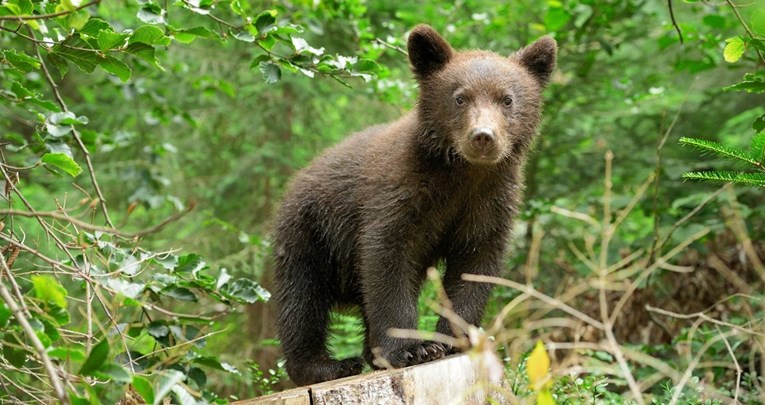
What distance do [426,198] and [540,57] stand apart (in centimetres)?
137

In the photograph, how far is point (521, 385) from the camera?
566cm

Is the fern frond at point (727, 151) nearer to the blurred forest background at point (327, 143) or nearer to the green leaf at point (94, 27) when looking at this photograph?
the blurred forest background at point (327, 143)

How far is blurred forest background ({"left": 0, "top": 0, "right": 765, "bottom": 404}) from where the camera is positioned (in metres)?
4.57

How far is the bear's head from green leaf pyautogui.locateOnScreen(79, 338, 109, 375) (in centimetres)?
268

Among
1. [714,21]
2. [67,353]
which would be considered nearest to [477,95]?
[714,21]

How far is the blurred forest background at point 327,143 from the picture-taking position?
4.57 metres

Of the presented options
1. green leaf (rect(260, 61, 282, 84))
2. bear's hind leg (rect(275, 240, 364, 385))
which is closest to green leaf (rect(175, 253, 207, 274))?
green leaf (rect(260, 61, 282, 84))

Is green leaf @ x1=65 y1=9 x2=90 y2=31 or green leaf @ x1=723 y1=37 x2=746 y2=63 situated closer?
green leaf @ x1=65 y1=9 x2=90 y2=31

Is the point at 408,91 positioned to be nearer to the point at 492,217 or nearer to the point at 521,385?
the point at 492,217

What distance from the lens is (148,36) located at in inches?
167

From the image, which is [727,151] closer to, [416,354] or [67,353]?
[416,354]

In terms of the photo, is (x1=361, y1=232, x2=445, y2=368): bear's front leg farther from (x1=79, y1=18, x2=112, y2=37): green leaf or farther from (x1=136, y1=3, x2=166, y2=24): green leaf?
(x1=79, y1=18, x2=112, y2=37): green leaf

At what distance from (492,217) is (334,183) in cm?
129

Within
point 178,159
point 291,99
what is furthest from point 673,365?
point 178,159
